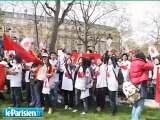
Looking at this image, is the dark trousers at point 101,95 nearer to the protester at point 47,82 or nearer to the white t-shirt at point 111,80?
the white t-shirt at point 111,80

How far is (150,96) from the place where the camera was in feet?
45.6

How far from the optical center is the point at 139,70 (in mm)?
8945

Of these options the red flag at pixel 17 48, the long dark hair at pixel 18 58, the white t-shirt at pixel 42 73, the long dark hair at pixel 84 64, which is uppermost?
the red flag at pixel 17 48

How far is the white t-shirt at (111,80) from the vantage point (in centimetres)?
1079

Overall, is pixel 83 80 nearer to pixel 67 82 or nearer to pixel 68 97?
pixel 67 82

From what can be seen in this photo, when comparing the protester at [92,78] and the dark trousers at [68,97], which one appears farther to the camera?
the dark trousers at [68,97]

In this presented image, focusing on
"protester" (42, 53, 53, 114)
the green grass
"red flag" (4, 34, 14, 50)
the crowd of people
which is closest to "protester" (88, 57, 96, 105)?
the crowd of people

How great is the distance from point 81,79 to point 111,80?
3.19 ft

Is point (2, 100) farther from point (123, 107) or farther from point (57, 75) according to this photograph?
point (123, 107)

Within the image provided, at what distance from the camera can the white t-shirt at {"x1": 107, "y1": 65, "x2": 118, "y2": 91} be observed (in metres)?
10.8

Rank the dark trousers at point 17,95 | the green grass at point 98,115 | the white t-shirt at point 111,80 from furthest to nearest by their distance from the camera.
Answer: the dark trousers at point 17,95 < the white t-shirt at point 111,80 < the green grass at point 98,115

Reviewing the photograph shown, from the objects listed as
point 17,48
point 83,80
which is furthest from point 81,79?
point 17,48

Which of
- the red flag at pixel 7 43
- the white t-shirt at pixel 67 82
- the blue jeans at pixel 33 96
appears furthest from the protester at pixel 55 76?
the red flag at pixel 7 43

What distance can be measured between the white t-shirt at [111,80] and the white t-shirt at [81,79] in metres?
0.65
